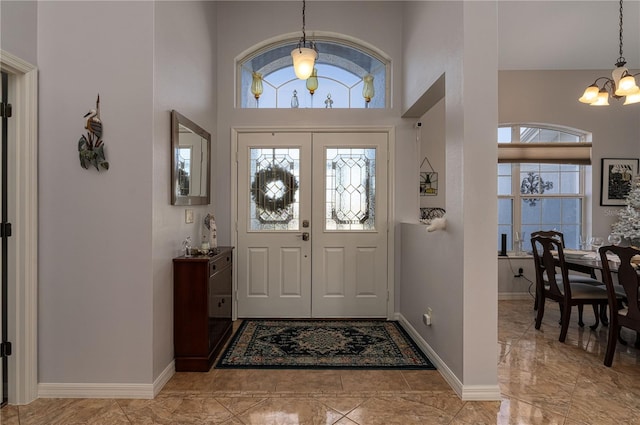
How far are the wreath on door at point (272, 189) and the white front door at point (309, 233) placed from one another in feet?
0.04

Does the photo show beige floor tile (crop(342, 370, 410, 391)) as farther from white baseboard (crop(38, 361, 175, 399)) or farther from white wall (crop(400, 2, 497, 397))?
white baseboard (crop(38, 361, 175, 399))

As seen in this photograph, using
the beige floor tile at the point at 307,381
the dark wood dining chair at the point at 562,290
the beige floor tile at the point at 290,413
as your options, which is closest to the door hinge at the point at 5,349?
the beige floor tile at the point at 290,413

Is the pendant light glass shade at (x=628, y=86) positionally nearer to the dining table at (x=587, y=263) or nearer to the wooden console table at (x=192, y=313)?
the dining table at (x=587, y=263)

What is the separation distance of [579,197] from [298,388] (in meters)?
5.25

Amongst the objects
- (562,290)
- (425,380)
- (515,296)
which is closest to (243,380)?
(425,380)

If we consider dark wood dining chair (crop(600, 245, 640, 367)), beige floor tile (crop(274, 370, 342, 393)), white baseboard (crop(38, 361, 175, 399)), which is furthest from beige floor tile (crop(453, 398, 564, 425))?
white baseboard (crop(38, 361, 175, 399))

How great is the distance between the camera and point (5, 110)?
2268 mm

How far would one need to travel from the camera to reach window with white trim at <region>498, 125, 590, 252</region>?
527cm

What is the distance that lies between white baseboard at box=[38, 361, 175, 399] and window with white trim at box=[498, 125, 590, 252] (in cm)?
504

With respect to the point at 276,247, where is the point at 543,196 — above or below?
above

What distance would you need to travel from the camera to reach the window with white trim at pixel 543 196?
5.27 m

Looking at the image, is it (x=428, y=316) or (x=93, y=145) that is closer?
(x=93, y=145)

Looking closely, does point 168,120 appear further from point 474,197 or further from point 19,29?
point 474,197

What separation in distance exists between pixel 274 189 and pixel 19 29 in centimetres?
252
